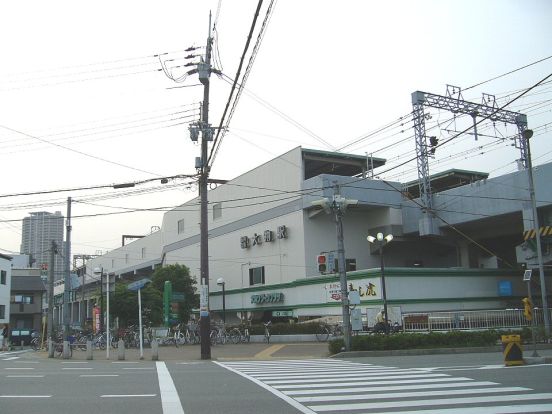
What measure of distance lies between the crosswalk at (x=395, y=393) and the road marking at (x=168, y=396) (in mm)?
2105

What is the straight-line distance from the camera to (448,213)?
39719mm

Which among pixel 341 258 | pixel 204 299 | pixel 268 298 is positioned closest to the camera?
pixel 341 258

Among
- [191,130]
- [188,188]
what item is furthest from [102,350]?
[191,130]

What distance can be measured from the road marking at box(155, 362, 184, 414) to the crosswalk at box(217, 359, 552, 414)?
2105 millimetres

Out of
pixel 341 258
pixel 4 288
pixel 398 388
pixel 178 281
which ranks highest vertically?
pixel 4 288

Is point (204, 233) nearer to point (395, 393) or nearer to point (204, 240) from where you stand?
point (204, 240)

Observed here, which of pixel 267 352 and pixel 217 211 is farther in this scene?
pixel 217 211

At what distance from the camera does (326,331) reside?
32.1 meters

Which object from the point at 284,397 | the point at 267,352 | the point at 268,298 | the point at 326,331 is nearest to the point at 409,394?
the point at 284,397

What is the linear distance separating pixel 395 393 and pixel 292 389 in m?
2.29

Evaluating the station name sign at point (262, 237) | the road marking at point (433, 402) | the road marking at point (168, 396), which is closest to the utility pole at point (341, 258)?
the road marking at point (168, 396)

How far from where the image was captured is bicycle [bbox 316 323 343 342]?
31.6 m

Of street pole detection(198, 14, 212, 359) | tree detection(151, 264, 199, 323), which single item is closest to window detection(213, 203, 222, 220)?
tree detection(151, 264, 199, 323)

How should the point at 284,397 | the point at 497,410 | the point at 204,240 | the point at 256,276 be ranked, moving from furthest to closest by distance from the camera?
the point at 256,276 < the point at 204,240 < the point at 284,397 < the point at 497,410
